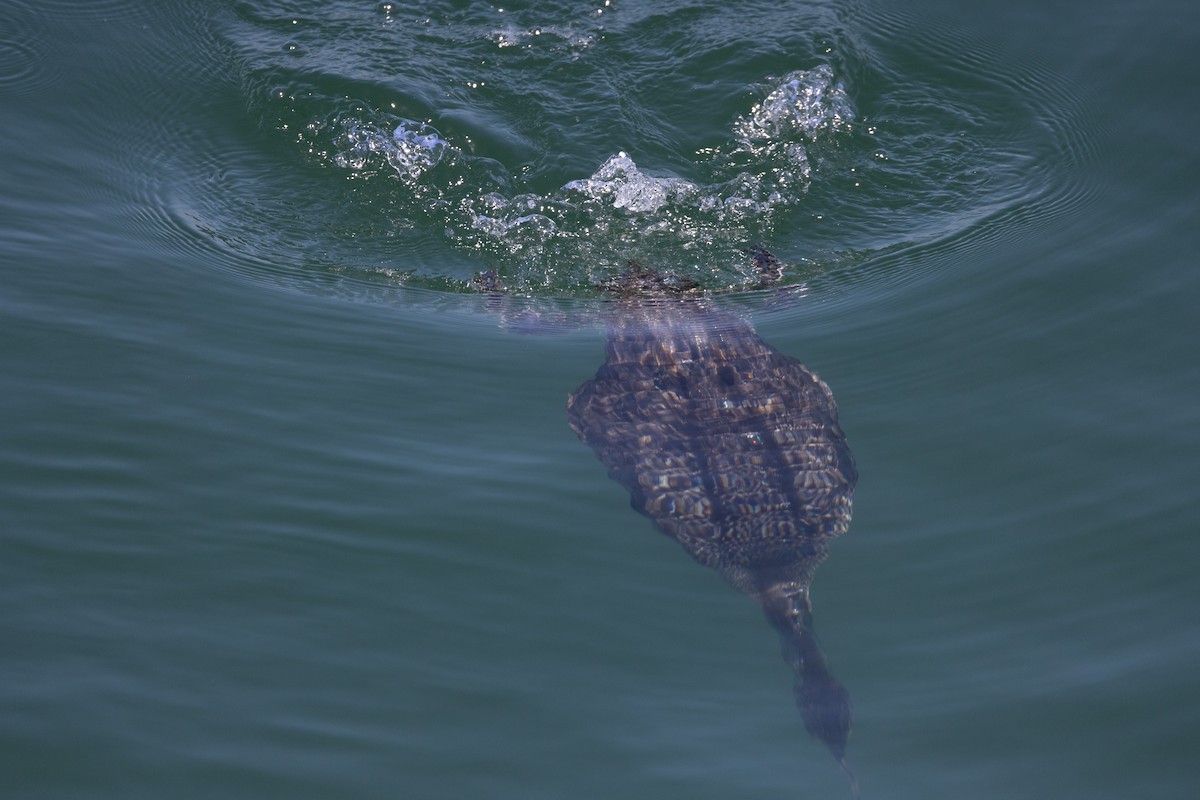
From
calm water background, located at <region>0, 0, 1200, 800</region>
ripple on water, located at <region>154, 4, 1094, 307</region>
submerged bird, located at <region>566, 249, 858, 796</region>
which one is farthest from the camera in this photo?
ripple on water, located at <region>154, 4, 1094, 307</region>

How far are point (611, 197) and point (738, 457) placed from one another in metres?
3.58

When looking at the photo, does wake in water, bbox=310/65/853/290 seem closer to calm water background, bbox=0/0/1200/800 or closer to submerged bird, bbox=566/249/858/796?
calm water background, bbox=0/0/1200/800

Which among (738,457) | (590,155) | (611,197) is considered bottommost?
(738,457)

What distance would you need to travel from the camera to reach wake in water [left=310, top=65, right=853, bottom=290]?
895 centimetres

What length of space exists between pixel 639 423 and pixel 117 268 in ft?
13.2

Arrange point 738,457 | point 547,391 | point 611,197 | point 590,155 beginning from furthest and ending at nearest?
point 590,155 → point 611,197 → point 547,391 → point 738,457

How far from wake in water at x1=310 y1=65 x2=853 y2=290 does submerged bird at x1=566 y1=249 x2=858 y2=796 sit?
1.16 meters

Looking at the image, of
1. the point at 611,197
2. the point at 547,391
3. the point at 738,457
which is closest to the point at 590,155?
the point at 611,197

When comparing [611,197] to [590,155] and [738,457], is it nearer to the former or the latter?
[590,155]

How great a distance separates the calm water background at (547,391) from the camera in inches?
196

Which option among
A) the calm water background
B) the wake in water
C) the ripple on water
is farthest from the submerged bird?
the ripple on water

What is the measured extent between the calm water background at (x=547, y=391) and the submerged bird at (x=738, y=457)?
14cm

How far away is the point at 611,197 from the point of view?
30.9ft

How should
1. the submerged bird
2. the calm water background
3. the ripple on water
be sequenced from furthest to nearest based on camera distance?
the ripple on water, the submerged bird, the calm water background
